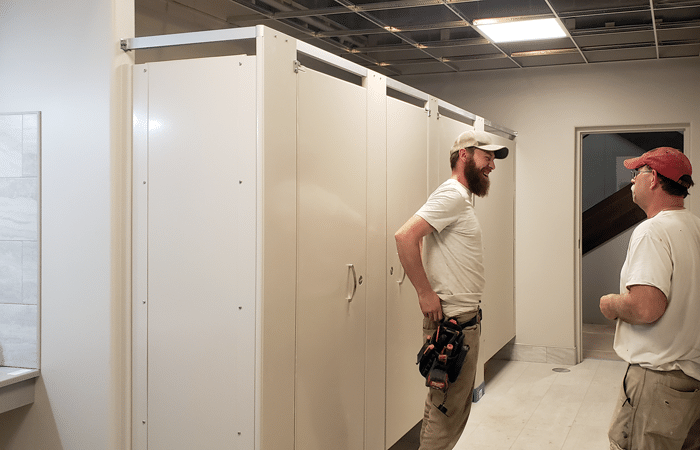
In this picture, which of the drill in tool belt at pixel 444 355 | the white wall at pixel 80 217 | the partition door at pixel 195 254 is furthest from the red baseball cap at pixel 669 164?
the white wall at pixel 80 217

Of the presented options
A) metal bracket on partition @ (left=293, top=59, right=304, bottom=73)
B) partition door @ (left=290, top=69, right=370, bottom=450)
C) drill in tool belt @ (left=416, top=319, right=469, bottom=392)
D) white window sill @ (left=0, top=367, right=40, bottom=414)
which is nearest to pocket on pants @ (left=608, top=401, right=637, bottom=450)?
drill in tool belt @ (left=416, top=319, right=469, bottom=392)

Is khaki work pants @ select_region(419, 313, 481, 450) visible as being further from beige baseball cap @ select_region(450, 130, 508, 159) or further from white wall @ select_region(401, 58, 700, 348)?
white wall @ select_region(401, 58, 700, 348)

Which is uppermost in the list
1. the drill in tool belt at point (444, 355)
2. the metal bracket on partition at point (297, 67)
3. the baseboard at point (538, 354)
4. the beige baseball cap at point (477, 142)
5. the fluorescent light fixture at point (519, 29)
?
the fluorescent light fixture at point (519, 29)

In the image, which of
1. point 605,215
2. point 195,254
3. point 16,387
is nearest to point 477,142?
point 195,254

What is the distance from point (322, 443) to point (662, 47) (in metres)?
4.41

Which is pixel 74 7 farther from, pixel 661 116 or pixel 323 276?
pixel 661 116

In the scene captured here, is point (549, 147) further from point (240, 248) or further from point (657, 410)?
point (240, 248)

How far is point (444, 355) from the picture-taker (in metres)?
2.88

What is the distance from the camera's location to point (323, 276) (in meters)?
2.84

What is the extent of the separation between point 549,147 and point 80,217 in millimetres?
4748

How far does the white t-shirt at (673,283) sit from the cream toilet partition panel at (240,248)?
1.24m

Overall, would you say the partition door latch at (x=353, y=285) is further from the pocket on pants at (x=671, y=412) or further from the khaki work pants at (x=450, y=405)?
the pocket on pants at (x=671, y=412)

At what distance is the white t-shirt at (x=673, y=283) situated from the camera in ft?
7.14

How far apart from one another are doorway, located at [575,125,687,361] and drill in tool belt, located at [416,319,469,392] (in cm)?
502
